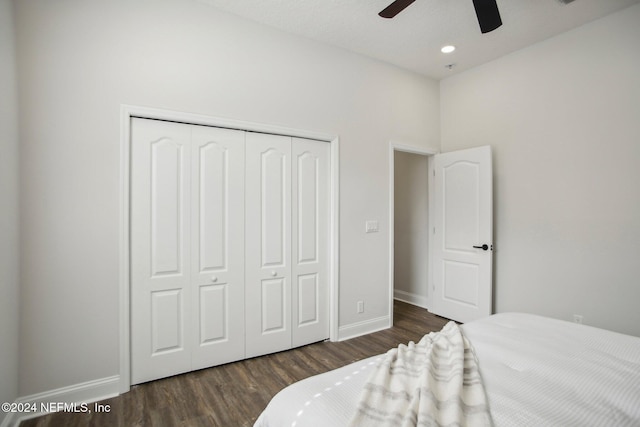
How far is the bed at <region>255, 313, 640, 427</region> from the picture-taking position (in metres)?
0.98

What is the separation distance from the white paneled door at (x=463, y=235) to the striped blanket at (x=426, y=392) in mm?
2217

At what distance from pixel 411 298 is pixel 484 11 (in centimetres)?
350

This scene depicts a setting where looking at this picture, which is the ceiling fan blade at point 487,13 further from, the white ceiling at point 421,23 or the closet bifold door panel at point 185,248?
the closet bifold door panel at point 185,248

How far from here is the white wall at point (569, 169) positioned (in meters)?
2.52

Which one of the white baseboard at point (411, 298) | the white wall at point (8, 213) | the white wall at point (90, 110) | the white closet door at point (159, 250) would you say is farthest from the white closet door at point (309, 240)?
the white wall at point (8, 213)

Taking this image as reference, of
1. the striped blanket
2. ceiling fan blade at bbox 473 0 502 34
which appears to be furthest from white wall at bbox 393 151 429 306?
the striped blanket

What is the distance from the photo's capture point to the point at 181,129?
2.35 m

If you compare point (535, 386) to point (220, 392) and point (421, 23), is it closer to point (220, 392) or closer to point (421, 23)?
point (220, 392)

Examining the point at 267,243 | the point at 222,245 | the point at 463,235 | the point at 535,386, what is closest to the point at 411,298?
the point at 463,235

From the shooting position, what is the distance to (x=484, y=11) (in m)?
1.95

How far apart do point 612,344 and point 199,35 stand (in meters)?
3.27

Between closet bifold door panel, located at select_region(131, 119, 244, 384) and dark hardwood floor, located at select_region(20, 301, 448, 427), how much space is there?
5.4 inches

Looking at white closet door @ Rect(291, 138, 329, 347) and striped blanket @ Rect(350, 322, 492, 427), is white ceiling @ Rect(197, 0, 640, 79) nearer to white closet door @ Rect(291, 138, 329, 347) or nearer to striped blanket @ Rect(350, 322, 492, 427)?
white closet door @ Rect(291, 138, 329, 347)

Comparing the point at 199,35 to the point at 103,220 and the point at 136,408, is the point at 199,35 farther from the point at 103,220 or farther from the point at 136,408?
the point at 136,408
